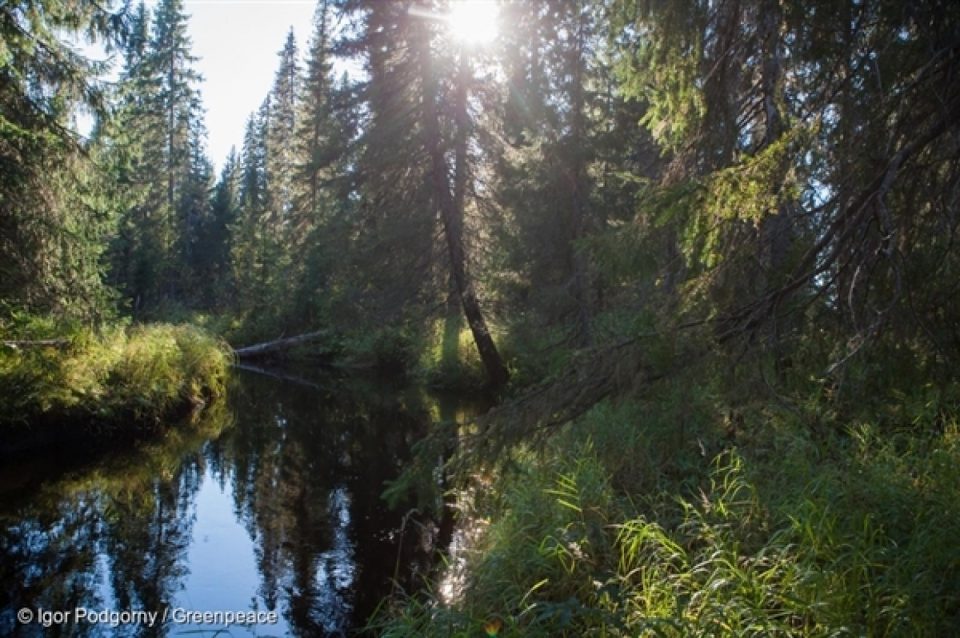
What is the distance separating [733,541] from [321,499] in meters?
5.57

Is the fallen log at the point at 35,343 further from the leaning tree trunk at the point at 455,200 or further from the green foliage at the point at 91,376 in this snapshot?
the leaning tree trunk at the point at 455,200

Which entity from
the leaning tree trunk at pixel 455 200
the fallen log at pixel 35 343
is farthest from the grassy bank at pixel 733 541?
the leaning tree trunk at pixel 455 200

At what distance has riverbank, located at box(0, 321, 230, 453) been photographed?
27.7 ft

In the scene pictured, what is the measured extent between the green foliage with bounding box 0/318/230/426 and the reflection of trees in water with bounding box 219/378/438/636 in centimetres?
148

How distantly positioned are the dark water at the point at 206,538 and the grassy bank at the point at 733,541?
34.0 inches

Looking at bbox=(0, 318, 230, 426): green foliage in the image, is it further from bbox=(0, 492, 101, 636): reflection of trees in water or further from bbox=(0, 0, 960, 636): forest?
bbox=(0, 492, 101, 636): reflection of trees in water

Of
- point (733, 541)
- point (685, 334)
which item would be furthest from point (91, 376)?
point (733, 541)

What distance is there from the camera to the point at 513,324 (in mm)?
15578

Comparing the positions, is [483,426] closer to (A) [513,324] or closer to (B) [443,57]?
(A) [513,324]

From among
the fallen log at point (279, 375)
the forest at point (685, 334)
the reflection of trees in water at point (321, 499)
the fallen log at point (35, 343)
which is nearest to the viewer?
the forest at point (685, 334)

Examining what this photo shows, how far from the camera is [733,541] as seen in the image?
3.70 meters

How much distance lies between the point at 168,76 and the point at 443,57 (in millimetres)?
32459

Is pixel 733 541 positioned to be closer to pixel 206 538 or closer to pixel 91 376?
pixel 206 538

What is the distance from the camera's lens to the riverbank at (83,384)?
843 centimetres
